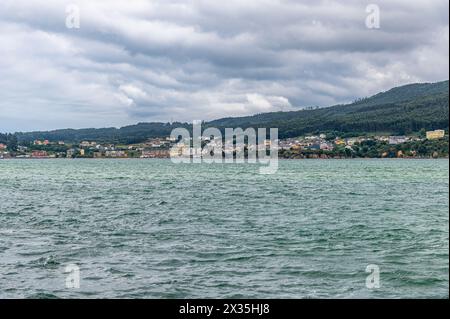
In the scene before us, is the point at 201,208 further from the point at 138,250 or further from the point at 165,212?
the point at 138,250

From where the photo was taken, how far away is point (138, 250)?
22578 mm

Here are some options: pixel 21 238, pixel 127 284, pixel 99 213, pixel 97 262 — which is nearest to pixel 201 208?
pixel 99 213

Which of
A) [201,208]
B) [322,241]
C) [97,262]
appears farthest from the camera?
[201,208]

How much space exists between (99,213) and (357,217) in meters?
16.5

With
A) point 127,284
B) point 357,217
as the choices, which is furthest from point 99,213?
point 127,284

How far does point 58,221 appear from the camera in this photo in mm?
33781

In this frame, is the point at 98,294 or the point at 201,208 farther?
the point at 201,208
